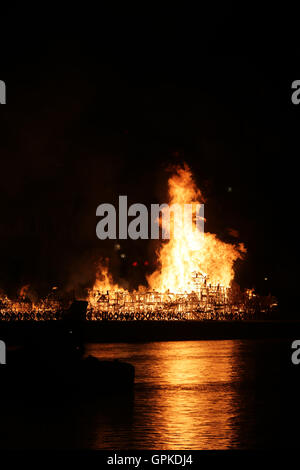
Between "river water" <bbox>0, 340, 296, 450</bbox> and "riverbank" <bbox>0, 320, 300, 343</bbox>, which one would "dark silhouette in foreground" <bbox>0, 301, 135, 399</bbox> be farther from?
"riverbank" <bbox>0, 320, 300, 343</bbox>

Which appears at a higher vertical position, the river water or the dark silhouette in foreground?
the dark silhouette in foreground

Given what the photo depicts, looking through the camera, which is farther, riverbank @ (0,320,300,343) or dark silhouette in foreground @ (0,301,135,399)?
riverbank @ (0,320,300,343)

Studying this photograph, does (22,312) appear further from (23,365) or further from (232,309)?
(23,365)

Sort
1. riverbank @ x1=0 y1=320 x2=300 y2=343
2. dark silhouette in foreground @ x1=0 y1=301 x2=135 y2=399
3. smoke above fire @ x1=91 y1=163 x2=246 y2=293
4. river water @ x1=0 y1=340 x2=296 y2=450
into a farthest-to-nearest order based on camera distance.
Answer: smoke above fire @ x1=91 y1=163 x2=246 y2=293, riverbank @ x1=0 y1=320 x2=300 y2=343, dark silhouette in foreground @ x1=0 y1=301 x2=135 y2=399, river water @ x1=0 y1=340 x2=296 y2=450

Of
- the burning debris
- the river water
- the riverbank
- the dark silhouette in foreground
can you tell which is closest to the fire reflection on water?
the river water

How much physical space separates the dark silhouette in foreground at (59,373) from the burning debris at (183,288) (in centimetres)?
2358

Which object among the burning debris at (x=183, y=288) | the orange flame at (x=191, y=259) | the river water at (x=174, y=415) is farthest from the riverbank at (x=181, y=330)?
the river water at (x=174, y=415)

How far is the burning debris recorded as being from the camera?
41.9m

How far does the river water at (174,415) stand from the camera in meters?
11.9

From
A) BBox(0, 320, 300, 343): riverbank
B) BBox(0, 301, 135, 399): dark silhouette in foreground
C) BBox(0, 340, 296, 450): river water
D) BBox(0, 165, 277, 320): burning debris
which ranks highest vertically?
BBox(0, 165, 277, 320): burning debris

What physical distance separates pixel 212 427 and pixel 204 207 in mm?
32791

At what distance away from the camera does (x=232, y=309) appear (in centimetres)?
4259

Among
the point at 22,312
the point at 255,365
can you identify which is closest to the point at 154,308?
the point at 22,312

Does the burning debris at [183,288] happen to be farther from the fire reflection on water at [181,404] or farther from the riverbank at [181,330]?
the fire reflection on water at [181,404]
